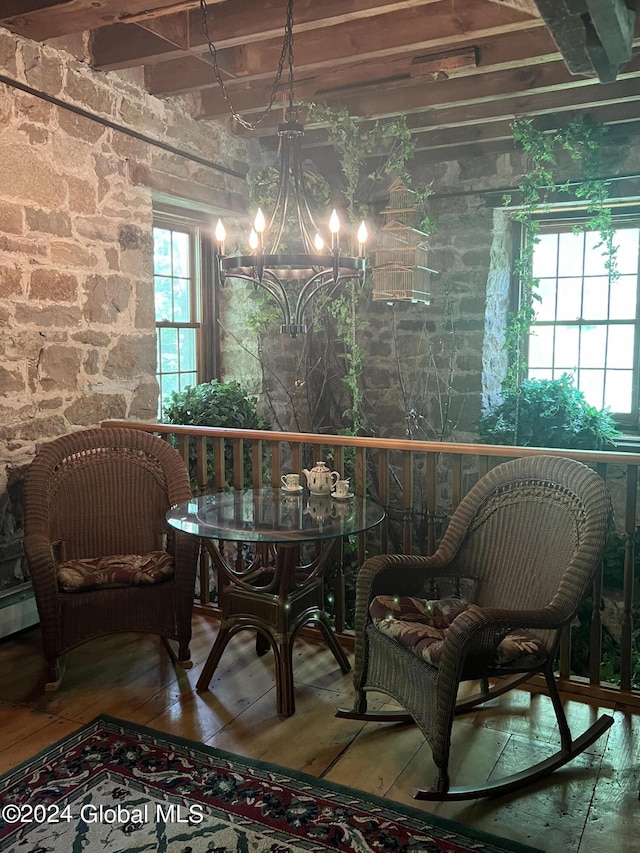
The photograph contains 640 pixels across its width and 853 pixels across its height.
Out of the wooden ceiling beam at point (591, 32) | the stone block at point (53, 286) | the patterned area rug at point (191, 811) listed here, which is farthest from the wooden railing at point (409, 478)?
the wooden ceiling beam at point (591, 32)

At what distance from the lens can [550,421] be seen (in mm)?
4637

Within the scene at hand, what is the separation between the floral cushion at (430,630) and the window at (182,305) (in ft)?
8.50

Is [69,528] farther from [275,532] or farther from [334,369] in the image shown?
[334,369]

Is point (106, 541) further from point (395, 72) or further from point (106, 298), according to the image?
point (395, 72)

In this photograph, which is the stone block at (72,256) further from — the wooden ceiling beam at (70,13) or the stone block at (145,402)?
the wooden ceiling beam at (70,13)

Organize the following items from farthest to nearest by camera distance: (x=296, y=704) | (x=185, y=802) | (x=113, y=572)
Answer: (x=113, y=572)
(x=296, y=704)
(x=185, y=802)

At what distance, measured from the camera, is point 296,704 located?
2.75m

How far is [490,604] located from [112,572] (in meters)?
1.48

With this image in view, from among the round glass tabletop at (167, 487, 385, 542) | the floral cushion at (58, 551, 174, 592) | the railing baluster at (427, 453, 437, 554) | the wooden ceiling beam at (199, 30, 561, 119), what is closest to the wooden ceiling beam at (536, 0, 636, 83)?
the wooden ceiling beam at (199, 30, 561, 119)

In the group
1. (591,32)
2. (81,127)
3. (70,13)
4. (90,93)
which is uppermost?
(70,13)

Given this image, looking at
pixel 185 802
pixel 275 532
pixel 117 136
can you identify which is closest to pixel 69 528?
pixel 275 532

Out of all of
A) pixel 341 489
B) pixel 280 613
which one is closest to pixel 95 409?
pixel 341 489

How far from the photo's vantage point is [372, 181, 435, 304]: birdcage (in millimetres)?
4645

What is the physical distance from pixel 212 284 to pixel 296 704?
3236mm
